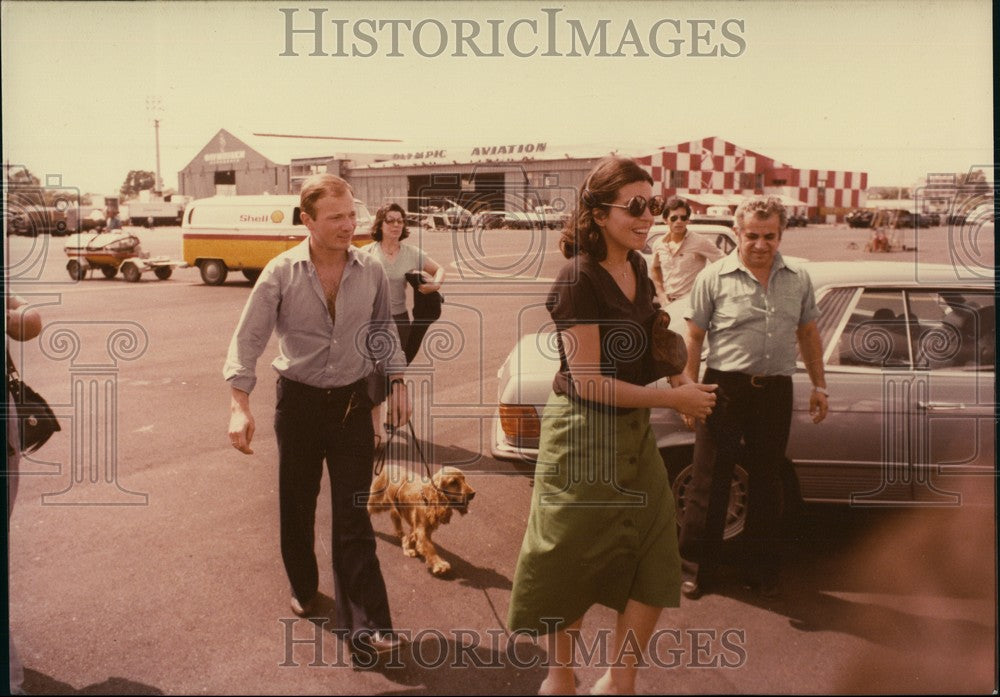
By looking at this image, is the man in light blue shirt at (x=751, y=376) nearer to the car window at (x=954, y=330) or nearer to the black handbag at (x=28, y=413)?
the car window at (x=954, y=330)

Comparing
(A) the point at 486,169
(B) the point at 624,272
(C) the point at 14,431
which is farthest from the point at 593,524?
(A) the point at 486,169

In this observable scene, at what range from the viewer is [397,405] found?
10.3 ft

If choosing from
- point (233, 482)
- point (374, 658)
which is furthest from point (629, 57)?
point (233, 482)

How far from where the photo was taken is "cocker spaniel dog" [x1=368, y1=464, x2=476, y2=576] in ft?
12.2

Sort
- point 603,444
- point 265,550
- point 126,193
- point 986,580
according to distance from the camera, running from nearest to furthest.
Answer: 1. point 603,444
2. point 986,580
3. point 265,550
4. point 126,193

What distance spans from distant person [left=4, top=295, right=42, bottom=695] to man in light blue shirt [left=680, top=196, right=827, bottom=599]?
2.58m

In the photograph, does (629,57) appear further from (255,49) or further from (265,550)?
(265,550)

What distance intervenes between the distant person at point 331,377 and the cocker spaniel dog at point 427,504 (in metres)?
0.64

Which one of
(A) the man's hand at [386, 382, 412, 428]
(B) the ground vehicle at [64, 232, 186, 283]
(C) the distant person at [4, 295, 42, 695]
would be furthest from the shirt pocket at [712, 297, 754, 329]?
(B) the ground vehicle at [64, 232, 186, 283]

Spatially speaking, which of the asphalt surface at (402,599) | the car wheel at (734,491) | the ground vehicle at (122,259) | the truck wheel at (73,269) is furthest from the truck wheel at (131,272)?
the car wheel at (734,491)

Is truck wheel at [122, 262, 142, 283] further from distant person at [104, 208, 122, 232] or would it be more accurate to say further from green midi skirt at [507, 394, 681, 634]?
green midi skirt at [507, 394, 681, 634]

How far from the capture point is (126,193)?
4.72 m

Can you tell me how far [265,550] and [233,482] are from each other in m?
1.02

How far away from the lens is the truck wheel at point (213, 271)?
13.1 m
